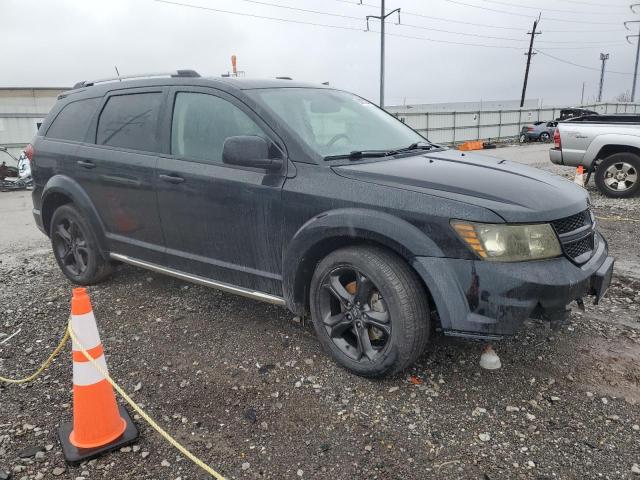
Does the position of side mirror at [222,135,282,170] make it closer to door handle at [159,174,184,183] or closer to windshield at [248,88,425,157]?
windshield at [248,88,425,157]

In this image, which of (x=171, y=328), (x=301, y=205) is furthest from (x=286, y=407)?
(x=171, y=328)

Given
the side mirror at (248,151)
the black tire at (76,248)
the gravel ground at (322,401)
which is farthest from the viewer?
the black tire at (76,248)

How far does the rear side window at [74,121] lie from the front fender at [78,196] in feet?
1.33

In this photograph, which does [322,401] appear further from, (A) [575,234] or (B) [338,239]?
(A) [575,234]

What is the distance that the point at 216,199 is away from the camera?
3.47 meters

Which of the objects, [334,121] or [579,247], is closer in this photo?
[579,247]

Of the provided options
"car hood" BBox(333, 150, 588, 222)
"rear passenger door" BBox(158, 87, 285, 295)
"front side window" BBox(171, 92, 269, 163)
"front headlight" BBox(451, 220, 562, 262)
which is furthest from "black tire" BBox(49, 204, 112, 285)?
"front headlight" BBox(451, 220, 562, 262)

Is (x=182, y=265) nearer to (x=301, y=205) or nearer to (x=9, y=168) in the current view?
(x=301, y=205)

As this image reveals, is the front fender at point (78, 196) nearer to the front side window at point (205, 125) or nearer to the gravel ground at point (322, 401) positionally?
the gravel ground at point (322, 401)

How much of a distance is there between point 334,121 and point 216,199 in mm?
1026

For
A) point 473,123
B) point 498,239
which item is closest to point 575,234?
point 498,239

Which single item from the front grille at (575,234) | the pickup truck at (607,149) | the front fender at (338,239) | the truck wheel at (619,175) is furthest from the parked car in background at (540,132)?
the front fender at (338,239)

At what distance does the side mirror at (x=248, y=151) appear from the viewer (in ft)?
10.2

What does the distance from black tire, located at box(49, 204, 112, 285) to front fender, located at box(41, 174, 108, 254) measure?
0.07m
